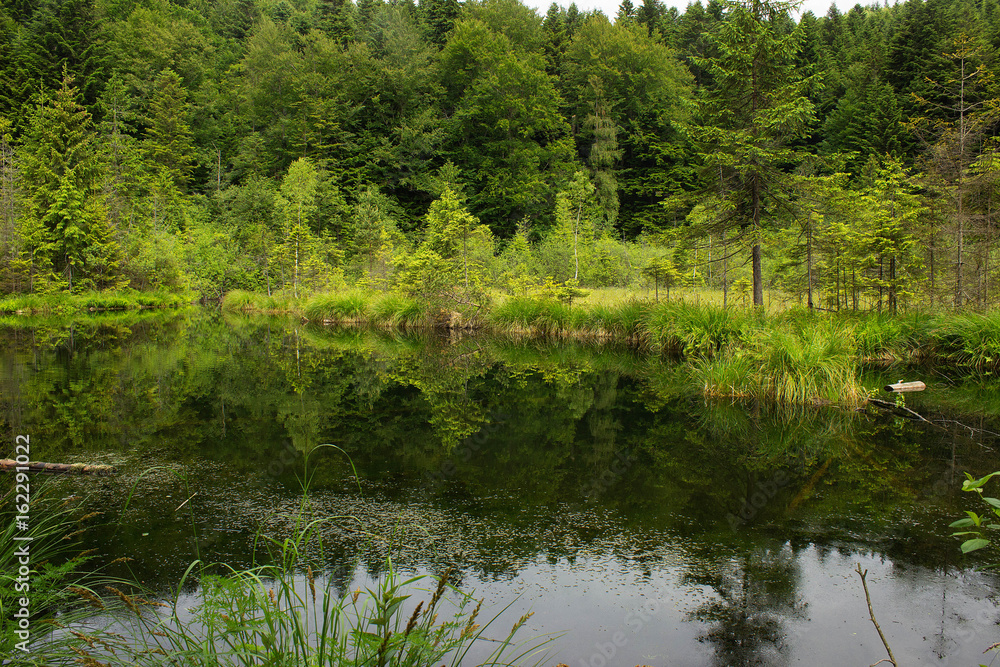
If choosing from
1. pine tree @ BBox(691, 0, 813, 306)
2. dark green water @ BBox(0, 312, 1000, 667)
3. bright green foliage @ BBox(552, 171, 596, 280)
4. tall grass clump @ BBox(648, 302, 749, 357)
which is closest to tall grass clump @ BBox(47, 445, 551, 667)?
dark green water @ BBox(0, 312, 1000, 667)

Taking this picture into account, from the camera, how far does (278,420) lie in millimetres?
7871

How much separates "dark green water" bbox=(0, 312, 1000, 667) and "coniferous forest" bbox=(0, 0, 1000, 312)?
10.5 m

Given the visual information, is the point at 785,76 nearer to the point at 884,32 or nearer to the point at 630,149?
the point at 630,149

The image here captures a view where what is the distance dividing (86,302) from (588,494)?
28.8m

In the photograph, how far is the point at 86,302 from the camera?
26562mm

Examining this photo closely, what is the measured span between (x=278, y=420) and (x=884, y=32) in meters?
49.9

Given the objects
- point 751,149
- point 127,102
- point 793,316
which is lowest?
point 793,316

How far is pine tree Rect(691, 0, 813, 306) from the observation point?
13.1 m

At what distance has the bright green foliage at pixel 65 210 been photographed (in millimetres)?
25844

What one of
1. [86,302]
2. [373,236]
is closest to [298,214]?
[373,236]

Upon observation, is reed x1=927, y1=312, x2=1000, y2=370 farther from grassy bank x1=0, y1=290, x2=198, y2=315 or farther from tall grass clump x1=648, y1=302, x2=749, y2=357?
grassy bank x1=0, y1=290, x2=198, y2=315

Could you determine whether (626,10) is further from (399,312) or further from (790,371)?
(790,371)

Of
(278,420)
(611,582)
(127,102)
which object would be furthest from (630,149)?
(611,582)

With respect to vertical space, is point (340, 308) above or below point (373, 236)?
below
